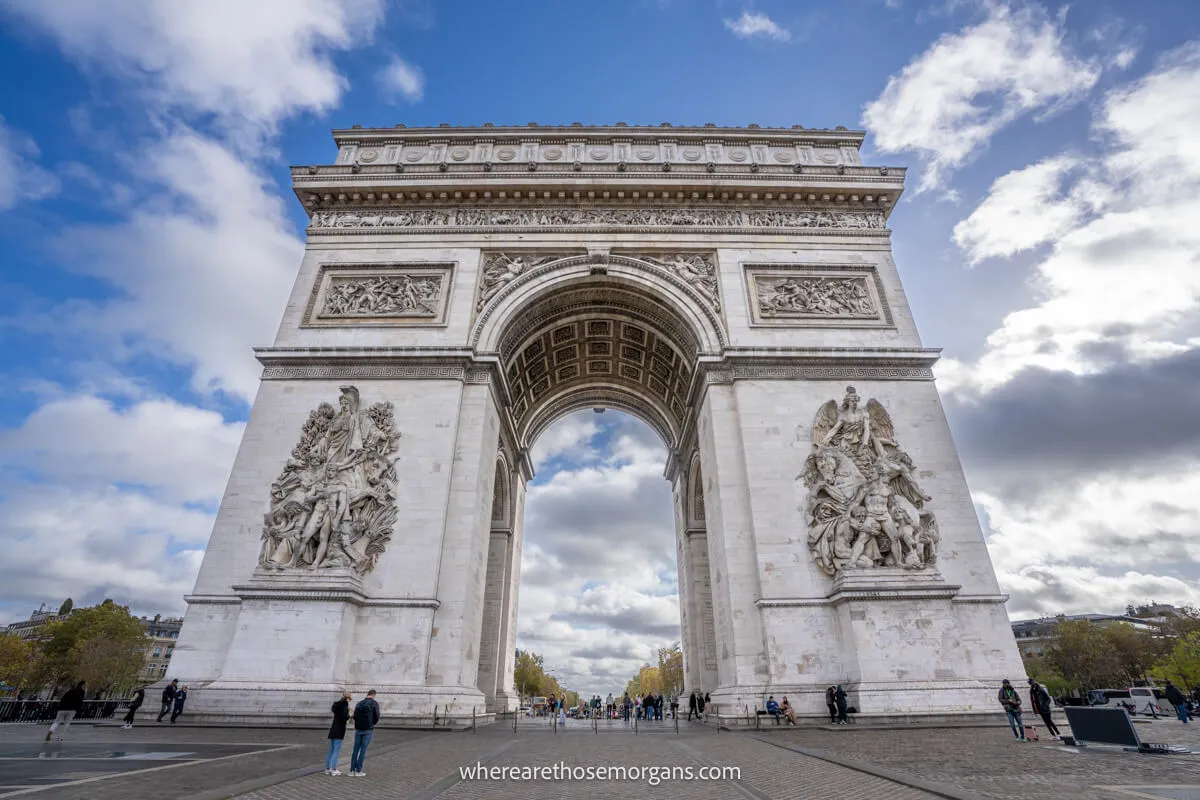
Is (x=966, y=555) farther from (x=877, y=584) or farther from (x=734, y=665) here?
(x=734, y=665)

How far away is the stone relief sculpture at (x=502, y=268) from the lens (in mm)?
19203

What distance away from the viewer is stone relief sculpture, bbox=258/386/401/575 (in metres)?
14.4

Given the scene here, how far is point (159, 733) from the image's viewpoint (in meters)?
11.1

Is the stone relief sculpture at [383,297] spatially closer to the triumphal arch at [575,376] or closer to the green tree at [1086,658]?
the triumphal arch at [575,376]

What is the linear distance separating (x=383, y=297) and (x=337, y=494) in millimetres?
6878

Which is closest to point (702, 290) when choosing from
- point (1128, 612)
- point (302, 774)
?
point (302, 774)

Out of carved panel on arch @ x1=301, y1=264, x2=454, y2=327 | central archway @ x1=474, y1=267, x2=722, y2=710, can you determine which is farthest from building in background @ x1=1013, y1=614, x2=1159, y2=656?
carved panel on arch @ x1=301, y1=264, x2=454, y2=327

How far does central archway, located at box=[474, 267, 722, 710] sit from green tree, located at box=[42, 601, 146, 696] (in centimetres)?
3635

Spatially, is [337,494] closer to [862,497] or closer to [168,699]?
[168,699]

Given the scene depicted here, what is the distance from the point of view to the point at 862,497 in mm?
15219

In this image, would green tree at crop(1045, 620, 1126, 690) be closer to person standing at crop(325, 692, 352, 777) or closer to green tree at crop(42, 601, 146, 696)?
person standing at crop(325, 692, 352, 777)

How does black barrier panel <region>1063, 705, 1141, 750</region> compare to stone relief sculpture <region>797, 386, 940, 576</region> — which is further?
stone relief sculpture <region>797, 386, 940, 576</region>

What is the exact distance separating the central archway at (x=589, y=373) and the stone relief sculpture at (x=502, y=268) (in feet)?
1.34

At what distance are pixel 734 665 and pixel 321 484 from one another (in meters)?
11.2
